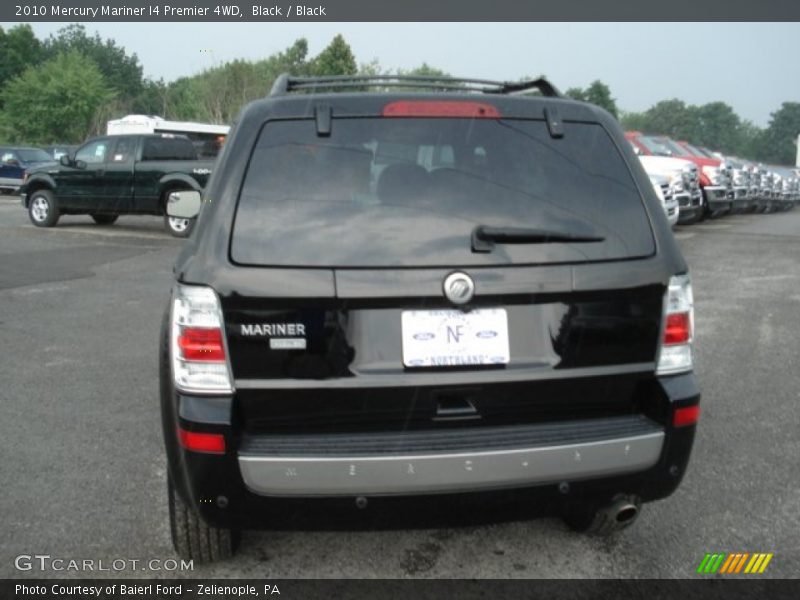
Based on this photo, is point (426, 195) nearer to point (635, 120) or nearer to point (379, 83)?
point (379, 83)

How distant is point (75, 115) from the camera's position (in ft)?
167

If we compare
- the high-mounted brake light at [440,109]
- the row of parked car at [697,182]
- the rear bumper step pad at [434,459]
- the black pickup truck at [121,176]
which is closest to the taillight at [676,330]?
the rear bumper step pad at [434,459]

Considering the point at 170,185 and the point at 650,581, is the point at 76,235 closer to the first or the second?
the point at 170,185

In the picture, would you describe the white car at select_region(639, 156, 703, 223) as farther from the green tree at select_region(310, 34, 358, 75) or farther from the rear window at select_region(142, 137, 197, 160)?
the green tree at select_region(310, 34, 358, 75)

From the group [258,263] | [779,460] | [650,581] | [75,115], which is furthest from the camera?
[75,115]

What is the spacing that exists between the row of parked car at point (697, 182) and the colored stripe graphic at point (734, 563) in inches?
377

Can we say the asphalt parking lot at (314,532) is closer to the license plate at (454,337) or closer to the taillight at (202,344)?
the license plate at (454,337)

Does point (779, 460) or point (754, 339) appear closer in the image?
point (779, 460)

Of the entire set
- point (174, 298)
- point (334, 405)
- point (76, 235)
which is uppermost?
point (174, 298)

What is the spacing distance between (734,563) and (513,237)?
5.54 feet

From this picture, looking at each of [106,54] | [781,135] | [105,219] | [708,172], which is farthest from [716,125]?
[105,219]

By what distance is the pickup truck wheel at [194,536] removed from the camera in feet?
9.41

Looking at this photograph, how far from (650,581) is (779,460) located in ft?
5.40

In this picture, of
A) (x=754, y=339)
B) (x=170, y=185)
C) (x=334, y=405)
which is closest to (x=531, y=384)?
(x=334, y=405)
